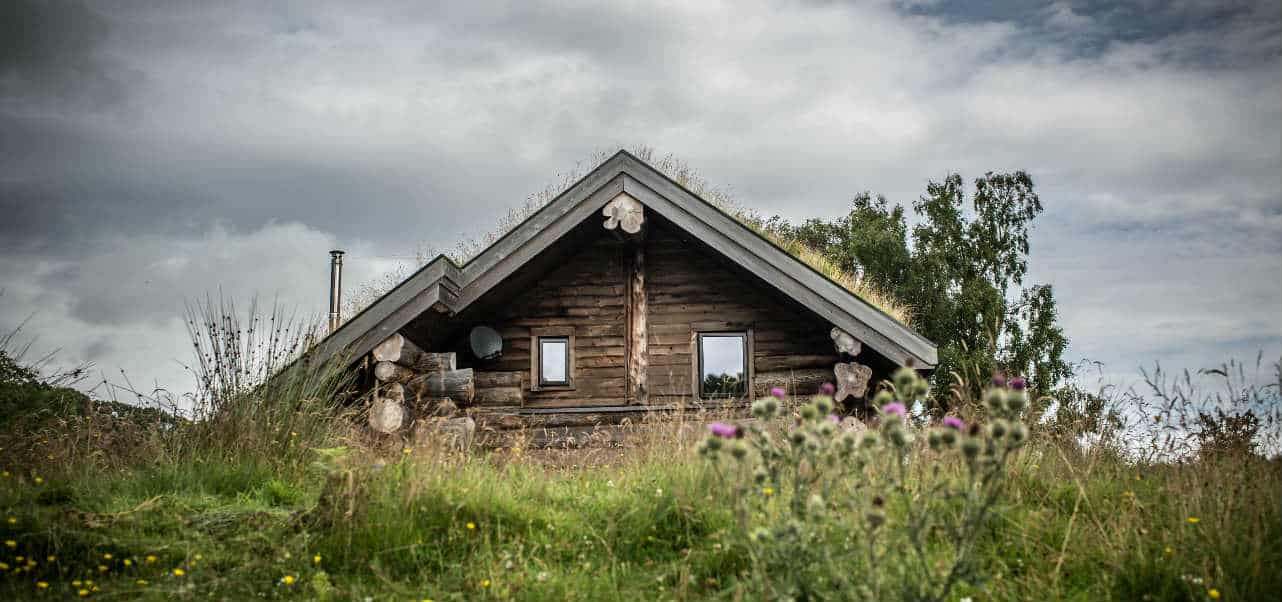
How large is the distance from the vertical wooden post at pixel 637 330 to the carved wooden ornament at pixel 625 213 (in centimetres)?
106

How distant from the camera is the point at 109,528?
5.36 m

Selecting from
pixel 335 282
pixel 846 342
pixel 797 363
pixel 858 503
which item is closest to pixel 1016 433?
pixel 858 503

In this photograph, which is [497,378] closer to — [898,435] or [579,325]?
[579,325]

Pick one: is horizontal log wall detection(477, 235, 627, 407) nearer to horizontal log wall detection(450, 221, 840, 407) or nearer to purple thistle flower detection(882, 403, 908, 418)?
horizontal log wall detection(450, 221, 840, 407)

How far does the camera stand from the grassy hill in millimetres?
4043

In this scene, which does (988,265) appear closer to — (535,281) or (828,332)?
(828,332)

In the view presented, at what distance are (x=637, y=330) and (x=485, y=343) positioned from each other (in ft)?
6.32

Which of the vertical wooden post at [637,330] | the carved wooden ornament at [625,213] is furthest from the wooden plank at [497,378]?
the carved wooden ornament at [625,213]

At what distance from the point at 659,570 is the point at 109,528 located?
345 centimetres

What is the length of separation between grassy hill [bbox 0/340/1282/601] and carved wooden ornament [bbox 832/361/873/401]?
2.82 meters

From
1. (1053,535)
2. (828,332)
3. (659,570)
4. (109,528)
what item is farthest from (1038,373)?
(109,528)

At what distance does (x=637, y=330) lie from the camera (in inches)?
428

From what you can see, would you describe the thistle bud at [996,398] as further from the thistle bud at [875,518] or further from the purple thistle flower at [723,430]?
the purple thistle flower at [723,430]

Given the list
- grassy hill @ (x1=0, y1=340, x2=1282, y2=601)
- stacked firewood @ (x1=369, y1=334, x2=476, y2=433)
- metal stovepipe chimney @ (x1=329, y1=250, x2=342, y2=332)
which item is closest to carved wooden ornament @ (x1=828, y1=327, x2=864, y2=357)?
grassy hill @ (x1=0, y1=340, x2=1282, y2=601)
